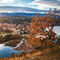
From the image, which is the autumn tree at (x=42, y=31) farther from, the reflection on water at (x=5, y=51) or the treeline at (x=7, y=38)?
the reflection on water at (x=5, y=51)

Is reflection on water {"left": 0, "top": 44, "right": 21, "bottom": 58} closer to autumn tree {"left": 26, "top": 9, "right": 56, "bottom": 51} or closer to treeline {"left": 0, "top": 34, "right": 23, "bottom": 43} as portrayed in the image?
treeline {"left": 0, "top": 34, "right": 23, "bottom": 43}

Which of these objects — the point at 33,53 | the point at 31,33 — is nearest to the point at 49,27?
the point at 31,33

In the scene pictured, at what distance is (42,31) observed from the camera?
345cm

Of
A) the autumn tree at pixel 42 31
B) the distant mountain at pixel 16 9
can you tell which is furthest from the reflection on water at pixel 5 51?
the distant mountain at pixel 16 9

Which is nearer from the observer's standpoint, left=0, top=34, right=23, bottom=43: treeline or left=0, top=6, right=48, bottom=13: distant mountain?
left=0, top=34, right=23, bottom=43: treeline

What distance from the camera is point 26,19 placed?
11.2 ft

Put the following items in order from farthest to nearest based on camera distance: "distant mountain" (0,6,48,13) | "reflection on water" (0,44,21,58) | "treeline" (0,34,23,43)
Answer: "distant mountain" (0,6,48,13) → "treeline" (0,34,23,43) → "reflection on water" (0,44,21,58)

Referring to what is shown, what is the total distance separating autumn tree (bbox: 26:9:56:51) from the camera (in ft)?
11.0

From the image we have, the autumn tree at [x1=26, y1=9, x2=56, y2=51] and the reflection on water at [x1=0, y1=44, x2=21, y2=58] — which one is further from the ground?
the autumn tree at [x1=26, y1=9, x2=56, y2=51]

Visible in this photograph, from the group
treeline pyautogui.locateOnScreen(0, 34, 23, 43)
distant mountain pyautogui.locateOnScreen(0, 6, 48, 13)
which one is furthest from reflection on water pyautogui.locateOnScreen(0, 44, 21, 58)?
distant mountain pyautogui.locateOnScreen(0, 6, 48, 13)

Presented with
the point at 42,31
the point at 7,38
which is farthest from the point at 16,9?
the point at 42,31

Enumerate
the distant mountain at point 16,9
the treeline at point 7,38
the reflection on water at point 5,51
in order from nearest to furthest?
1. the reflection on water at point 5,51
2. the treeline at point 7,38
3. the distant mountain at point 16,9

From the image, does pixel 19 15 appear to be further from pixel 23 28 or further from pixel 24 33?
pixel 24 33

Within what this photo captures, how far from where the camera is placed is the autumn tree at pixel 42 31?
3.36m
